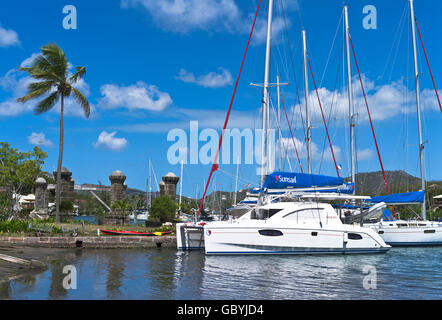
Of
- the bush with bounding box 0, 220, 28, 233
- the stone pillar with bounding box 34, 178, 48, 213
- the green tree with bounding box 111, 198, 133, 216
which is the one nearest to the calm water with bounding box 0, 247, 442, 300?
the bush with bounding box 0, 220, 28, 233

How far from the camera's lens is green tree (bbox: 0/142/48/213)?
3747 centimetres

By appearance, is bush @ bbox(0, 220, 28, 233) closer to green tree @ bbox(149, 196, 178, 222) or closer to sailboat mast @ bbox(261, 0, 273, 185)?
green tree @ bbox(149, 196, 178, 222)

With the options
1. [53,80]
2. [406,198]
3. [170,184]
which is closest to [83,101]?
[53,80]

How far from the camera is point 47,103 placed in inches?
1130

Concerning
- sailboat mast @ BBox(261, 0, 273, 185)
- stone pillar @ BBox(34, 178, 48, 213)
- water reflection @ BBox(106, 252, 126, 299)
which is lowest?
water reflection @ BBox(106, 252, 126, 299)

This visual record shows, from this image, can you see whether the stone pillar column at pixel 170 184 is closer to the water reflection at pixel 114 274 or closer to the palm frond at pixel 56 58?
the palm frond at pixel 56 58

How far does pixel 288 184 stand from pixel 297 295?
11264 mm

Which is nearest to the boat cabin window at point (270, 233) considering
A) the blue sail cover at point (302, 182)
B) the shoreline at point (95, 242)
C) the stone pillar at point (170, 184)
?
the blue sail cover at point (302, 182)

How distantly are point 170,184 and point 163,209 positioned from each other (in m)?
2.93

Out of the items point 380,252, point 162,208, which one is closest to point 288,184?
point 380,252

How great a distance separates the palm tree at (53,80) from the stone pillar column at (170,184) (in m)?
7.85

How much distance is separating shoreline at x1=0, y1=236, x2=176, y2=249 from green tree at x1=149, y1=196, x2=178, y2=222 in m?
6.27

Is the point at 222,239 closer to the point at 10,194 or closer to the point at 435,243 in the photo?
the point at 435,243
